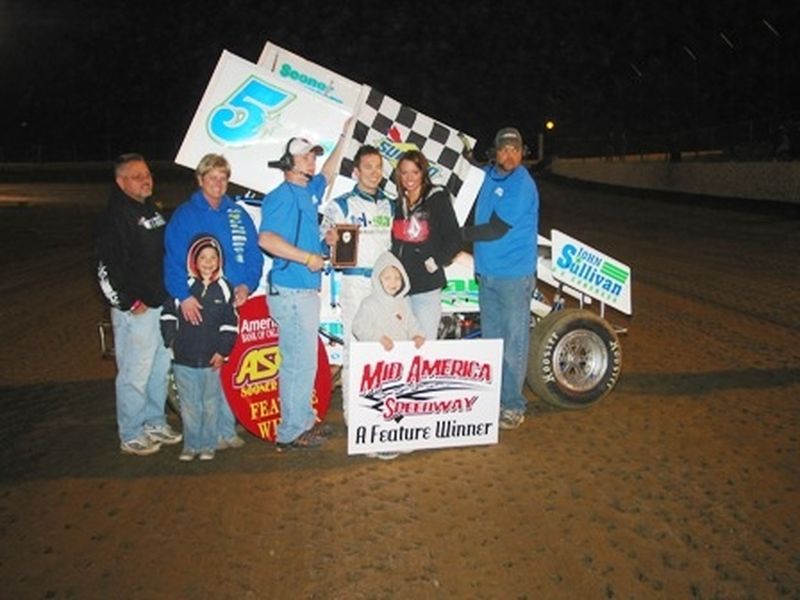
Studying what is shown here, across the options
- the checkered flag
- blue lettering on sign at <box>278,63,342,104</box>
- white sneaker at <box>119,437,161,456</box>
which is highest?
blue lettering on sign at <box>278,63,342,104</box>

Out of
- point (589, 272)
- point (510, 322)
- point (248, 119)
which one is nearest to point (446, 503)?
point (510, 322)

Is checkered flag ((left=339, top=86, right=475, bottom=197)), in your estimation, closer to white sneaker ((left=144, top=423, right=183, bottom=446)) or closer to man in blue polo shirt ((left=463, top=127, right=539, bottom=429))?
man in blue polo shirt ((left=463, top=127, right=539, bottom=429))

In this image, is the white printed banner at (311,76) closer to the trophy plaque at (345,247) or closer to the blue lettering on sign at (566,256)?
the trophy plaque at (345,247)

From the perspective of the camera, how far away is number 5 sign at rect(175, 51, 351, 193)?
535cm

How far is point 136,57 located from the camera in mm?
Result: 85750

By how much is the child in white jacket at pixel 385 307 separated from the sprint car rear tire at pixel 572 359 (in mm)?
1285

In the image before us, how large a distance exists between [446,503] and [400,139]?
2536 mm

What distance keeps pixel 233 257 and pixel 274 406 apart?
102 cm

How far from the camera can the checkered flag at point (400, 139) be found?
5.57m

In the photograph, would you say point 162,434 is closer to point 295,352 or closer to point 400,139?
point 295,352

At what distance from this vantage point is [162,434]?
523 centimetres

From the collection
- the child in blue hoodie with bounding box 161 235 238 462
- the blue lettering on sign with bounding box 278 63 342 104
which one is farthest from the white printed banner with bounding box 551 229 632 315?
the child in blue hoodie with bounding box 161 235 238 462

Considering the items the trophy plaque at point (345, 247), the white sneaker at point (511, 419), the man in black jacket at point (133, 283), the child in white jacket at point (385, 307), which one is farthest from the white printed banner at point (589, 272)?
the man in black jacket at point (133, 283)

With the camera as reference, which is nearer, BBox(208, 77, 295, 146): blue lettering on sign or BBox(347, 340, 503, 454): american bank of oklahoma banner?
BBox(347, 340, 503, 454): american bank of oklahoma banner
